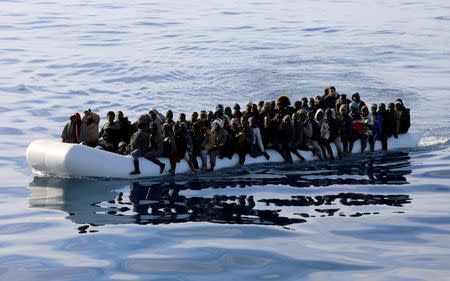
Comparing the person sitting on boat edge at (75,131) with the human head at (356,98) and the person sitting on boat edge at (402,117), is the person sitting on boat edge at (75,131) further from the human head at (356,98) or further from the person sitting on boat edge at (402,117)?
the person sitting on boat edge at (402,117)

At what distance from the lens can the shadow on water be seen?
2169 centimetres

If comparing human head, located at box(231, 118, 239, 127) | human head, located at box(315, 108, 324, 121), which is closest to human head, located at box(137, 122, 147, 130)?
human head, located at box(231, 118, 239, 127)

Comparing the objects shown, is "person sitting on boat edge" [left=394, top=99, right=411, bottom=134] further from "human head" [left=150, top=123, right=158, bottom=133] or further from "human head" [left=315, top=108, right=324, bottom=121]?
"human head" [left=150, top=123, right=158, bottom=133]

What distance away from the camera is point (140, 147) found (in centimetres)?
2545

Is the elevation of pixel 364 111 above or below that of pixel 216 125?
above

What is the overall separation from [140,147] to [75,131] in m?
1.93

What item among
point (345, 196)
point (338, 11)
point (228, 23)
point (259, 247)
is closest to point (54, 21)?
point (228, 23)

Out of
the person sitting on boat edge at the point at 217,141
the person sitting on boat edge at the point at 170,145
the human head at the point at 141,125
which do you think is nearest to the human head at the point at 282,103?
the person sitting on boat edge at the point at 217,141

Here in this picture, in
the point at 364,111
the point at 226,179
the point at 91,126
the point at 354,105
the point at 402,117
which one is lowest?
the point at 226,179

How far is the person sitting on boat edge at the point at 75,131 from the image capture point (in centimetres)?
2600

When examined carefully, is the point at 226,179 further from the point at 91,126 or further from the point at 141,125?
the point at 91,126

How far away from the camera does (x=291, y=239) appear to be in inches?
771

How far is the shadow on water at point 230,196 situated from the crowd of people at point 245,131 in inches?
22.9

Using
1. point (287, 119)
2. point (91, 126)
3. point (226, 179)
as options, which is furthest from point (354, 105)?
point (91, 126)
